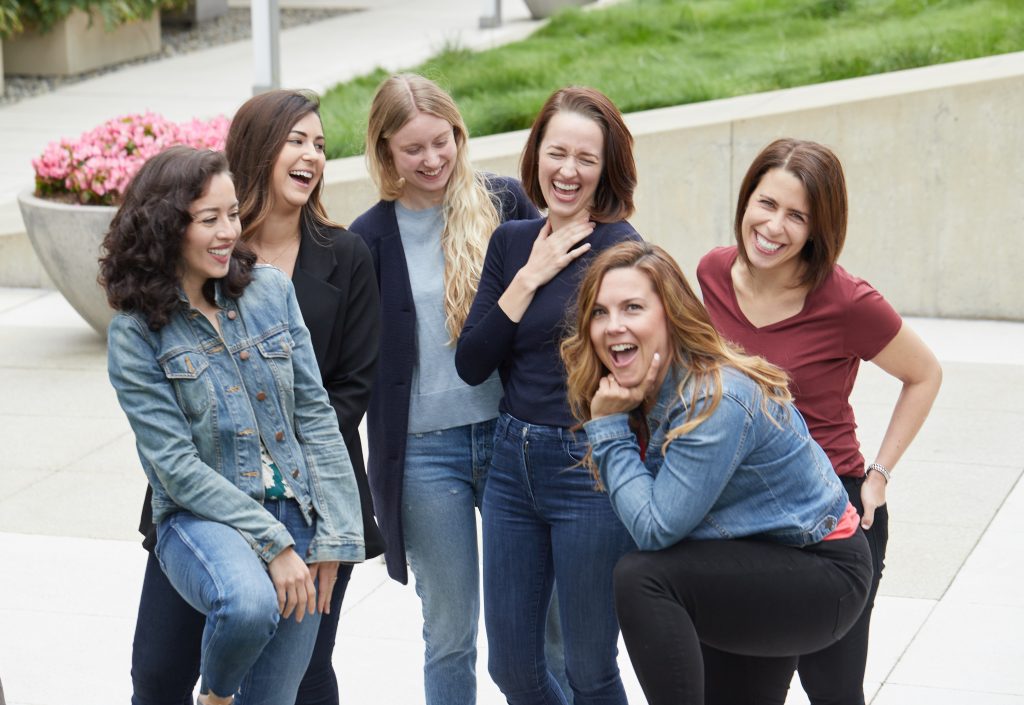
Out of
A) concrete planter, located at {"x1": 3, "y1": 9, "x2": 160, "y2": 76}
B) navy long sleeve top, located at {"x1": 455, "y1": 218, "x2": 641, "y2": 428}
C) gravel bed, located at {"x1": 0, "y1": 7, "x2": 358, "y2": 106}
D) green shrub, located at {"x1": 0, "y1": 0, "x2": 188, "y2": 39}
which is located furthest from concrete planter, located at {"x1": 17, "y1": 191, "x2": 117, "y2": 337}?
concrete planter, located at {"x1": 3, "y1": 9, "x2": 160, "y2": 76}

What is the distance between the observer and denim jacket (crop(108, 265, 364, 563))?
3.17m

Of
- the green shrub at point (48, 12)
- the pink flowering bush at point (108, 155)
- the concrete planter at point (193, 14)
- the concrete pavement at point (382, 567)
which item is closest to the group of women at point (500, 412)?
the concrete pavement at point (382, 567)

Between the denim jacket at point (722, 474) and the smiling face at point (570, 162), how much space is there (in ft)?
2.00

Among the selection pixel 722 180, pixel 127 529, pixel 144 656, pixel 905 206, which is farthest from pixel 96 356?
pixel 144 656

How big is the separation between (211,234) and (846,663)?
1800 mm

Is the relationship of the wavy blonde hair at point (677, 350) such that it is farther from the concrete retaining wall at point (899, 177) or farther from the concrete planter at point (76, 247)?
the concrete retaining wall at point (899, 177)

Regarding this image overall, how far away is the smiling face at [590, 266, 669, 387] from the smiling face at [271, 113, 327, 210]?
0.82 m

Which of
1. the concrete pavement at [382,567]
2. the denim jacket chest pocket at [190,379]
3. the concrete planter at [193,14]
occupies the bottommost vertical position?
the concrete pavement at [382,567]

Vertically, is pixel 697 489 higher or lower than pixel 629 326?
lower

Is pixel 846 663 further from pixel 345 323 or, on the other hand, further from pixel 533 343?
pixel 345 323

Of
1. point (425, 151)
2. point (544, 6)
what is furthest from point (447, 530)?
point (544, 6)

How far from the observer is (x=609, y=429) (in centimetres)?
329

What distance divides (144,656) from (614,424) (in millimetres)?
1181

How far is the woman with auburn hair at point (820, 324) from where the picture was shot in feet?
11.7
